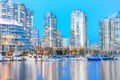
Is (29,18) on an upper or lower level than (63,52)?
upper

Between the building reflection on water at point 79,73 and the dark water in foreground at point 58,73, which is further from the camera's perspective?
the building reflection on water at point 79,73

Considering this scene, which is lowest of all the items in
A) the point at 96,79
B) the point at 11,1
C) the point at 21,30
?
the point at 96,79

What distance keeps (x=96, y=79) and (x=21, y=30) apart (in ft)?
219

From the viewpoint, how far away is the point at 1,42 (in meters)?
87.9

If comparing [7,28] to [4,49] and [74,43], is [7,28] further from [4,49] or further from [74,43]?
[74,43]

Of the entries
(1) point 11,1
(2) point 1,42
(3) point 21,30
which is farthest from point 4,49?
(1) point 11,1

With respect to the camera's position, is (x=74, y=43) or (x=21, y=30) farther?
(x=74, y=43)

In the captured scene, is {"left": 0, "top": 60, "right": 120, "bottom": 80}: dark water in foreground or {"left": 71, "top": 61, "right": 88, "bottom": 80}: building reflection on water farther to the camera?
{"left": 71, "top": 61, "right": 88, "bottom": 80}: building reflection on water

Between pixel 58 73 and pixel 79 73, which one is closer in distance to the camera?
pixel 79 73

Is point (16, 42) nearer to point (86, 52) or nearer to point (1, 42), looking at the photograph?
point (1, 42)

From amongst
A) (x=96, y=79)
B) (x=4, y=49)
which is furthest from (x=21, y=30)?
(x=96, y=79)

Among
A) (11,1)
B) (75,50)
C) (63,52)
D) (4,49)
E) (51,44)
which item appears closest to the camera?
(4,49)

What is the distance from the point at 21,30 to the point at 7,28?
4351 millimetres

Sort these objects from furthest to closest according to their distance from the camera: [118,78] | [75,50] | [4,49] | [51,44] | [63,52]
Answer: [51,44] → [75,50] → [63,52] → [4,49] → [118,78]
